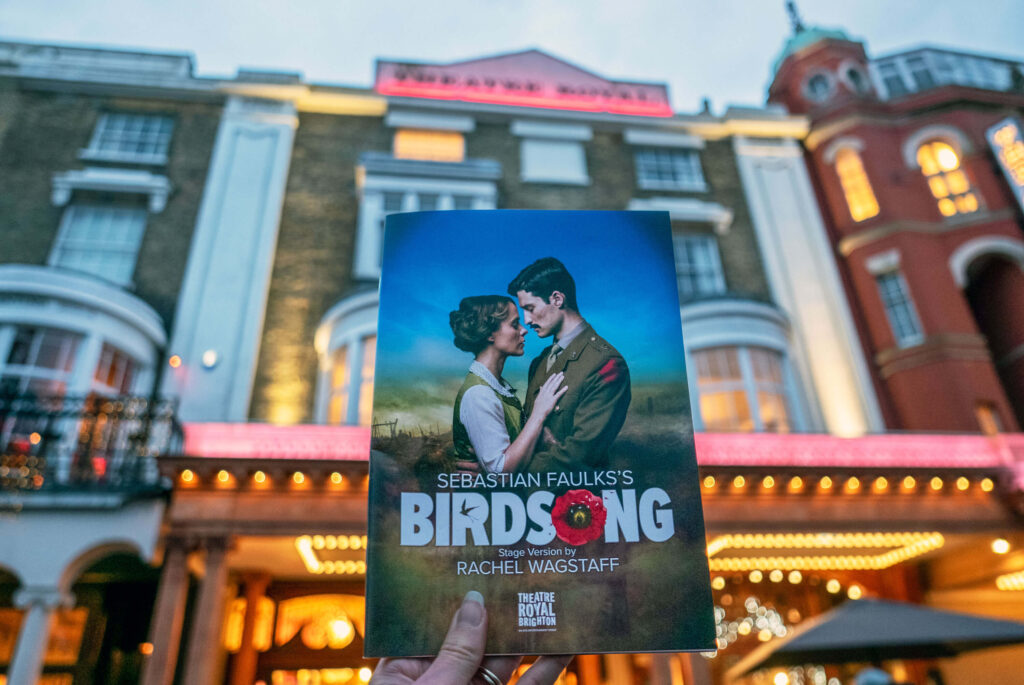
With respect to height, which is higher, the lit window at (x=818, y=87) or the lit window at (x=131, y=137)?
the lit window at (x=818, y=87)

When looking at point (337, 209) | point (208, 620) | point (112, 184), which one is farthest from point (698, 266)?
point (112, 184)

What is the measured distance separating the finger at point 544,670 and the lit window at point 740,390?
35.7ft

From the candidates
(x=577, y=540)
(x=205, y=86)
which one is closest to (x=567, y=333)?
(x=577, y=540)

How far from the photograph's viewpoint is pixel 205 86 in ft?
50.1

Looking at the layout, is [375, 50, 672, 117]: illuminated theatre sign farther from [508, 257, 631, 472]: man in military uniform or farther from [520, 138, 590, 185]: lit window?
[508, 257, 631, 472]: man in military uniform

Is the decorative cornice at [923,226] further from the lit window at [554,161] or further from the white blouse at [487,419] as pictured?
the white blouse at [487,419]

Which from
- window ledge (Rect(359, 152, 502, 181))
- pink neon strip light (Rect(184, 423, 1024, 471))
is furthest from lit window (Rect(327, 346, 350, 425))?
window ledge (Rect(359, 152, 502, 181))

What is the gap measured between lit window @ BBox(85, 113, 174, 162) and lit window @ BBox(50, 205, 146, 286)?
1363 millimetres

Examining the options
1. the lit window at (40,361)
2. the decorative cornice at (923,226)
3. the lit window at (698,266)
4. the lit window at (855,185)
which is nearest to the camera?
the lit window at (40,361)

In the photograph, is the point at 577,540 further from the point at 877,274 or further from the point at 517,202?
the point at 877,274

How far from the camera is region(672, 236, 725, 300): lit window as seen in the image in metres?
14.9

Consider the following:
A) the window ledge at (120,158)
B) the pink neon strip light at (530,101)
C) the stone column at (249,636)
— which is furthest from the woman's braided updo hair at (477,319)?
the pink neon strip light at (530,101)

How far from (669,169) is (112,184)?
1305 cm

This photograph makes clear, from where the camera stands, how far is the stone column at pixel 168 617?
25.8 feet
